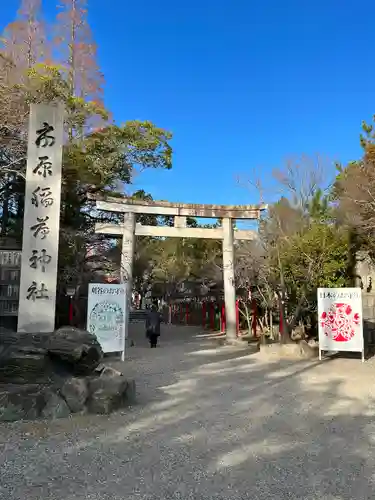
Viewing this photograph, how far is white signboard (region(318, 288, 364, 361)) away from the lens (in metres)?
10.3

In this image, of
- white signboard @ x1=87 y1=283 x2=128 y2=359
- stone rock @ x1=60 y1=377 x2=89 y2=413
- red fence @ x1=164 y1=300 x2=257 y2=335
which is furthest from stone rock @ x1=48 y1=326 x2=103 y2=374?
red fence @ x1=164 y1=300 x2=257 y2=335

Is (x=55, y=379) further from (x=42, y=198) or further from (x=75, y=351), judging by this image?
(x=42, y=198)

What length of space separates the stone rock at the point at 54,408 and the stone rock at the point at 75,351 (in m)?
0.87

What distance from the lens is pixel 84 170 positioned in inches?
572

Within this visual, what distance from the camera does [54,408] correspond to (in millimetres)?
5348

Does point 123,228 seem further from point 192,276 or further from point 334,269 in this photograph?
point 192,276

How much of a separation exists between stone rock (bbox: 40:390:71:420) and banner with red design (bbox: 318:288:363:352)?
7.00m

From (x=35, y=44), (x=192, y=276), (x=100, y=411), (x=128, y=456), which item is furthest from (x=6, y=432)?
(x=192, y=276)

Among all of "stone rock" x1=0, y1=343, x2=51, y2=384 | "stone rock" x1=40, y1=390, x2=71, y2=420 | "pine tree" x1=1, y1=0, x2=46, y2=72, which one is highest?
"pine tree" x1=1, y1=0, x2=46, y2=72

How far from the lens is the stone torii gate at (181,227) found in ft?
51.1

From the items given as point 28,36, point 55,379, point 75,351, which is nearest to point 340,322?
point 75,351

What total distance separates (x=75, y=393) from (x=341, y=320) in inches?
279

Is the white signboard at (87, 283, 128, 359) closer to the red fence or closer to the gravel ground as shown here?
Result: the gravel ground

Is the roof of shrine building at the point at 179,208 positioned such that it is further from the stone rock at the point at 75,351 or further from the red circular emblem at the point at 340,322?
the stone rock at the point at 75,351
